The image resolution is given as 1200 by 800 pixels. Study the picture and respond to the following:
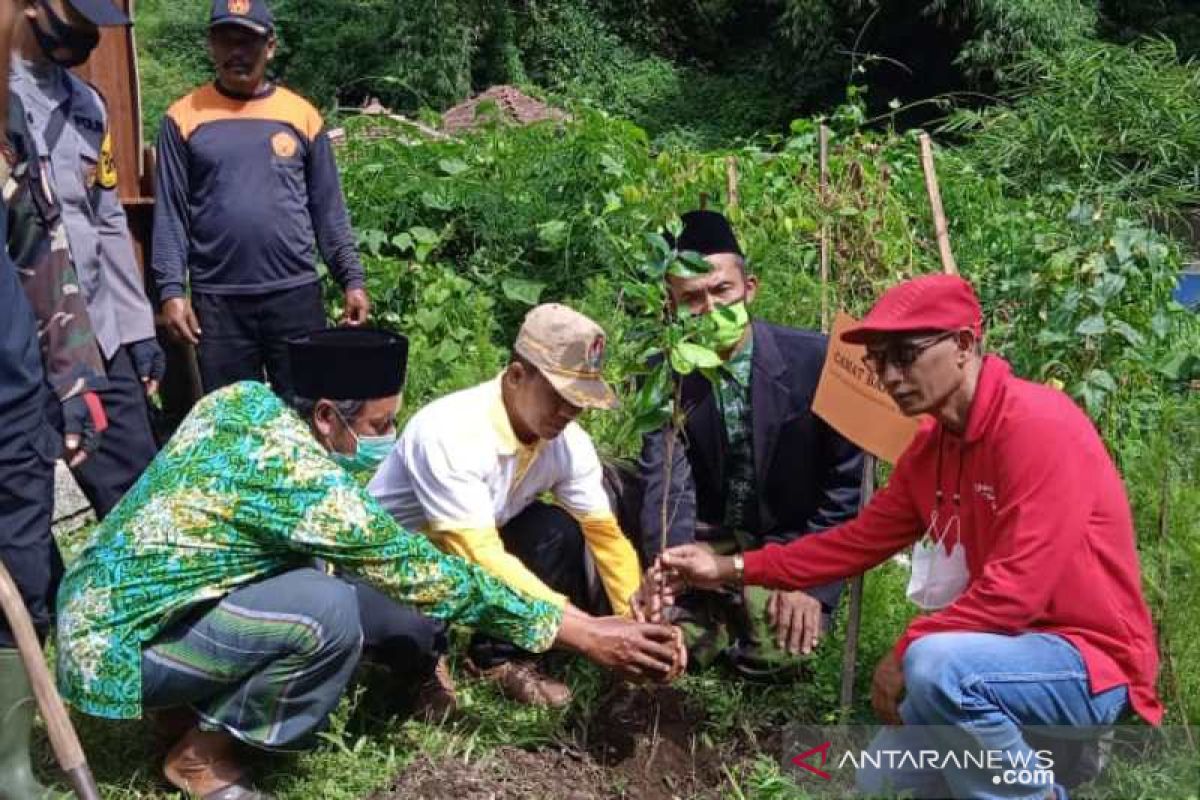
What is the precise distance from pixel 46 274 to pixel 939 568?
2346mm

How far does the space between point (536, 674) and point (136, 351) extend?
158cm

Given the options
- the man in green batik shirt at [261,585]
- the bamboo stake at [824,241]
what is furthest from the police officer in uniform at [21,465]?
the bamboo stake at [824,241]

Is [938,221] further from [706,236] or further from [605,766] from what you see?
→ [605,766]

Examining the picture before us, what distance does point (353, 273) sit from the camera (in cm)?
505

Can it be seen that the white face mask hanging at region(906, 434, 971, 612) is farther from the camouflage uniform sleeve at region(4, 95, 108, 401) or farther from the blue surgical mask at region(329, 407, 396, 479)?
the camouflage uniform sleeve at region(4, 95, 108, 401)

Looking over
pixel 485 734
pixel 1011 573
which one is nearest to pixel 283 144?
pixel 485 734

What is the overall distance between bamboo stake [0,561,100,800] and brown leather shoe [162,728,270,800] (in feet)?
1.11

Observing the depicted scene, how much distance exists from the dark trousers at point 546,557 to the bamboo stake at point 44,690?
1286 millimetres

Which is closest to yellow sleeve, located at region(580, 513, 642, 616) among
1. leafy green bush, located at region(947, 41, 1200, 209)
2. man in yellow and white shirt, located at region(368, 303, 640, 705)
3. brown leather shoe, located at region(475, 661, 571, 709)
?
man in yellow and white shirt, located at region(368, 303, 640, 705)

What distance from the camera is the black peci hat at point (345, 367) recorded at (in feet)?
10.1

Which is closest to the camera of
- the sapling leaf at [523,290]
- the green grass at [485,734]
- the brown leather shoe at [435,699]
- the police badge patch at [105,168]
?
the green grass at [485,734]

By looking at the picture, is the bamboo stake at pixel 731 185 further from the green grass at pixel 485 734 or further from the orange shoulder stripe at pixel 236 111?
the green grass at pixel 485 734

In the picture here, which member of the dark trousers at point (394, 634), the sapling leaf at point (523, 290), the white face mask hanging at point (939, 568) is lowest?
the dark trousers at point (394, 634)

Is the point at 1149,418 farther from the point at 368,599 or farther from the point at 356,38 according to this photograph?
the point at 356,38
